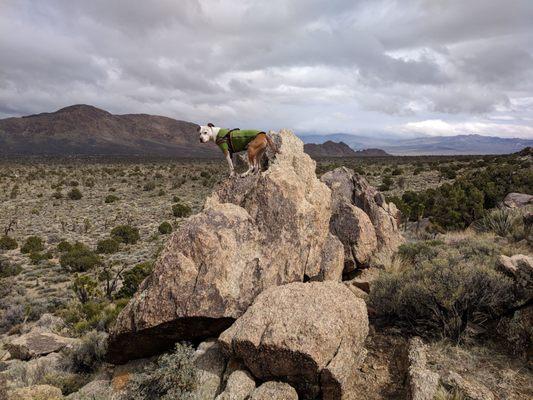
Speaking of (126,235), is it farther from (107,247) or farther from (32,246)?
(32,246)

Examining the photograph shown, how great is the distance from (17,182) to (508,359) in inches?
2402

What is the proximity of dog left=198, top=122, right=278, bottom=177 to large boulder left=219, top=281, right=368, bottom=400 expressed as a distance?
163 inches

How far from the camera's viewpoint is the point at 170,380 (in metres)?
6.28

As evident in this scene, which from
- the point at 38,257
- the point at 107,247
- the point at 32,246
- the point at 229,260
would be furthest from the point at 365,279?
the point at 32,246

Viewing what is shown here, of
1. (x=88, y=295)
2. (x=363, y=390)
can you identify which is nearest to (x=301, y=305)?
(x=363, y=390)

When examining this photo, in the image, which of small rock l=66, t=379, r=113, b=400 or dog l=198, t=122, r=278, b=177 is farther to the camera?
dog l=198, t=122, r=278, b=177

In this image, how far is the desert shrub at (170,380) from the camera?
623cm

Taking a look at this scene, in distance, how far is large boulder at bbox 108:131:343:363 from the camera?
7254 millimetres

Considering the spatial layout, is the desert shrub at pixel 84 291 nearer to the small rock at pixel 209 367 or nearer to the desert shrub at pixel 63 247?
the desert shrub at pixel 63 247

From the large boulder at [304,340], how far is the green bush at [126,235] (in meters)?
20.1

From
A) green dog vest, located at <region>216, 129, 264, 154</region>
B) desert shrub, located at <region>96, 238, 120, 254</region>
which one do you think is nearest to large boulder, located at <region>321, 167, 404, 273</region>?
green dog vest, located at <region>216, 129, 264, 154</region>

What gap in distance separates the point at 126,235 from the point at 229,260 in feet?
65.1

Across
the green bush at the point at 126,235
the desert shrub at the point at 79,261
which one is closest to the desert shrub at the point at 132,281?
the desert shrub at the point at 79,261

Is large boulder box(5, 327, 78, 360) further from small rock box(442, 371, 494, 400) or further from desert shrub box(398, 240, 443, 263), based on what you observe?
desert shrub box(398, 240, 443, 263)
